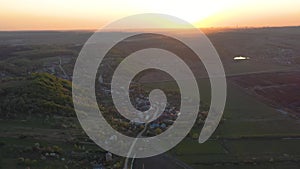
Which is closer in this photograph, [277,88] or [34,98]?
[34,98]

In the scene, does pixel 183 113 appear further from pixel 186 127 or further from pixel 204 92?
pixel 204 92

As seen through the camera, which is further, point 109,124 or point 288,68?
point 288,68

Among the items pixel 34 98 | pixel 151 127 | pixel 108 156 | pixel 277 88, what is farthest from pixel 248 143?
pixel 277 88

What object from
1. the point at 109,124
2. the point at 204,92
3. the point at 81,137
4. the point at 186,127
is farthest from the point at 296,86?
the point at 81,137

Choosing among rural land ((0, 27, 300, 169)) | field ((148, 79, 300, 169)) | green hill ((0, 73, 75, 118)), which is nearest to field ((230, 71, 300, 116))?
rural land ((0, 27, 300, 169))

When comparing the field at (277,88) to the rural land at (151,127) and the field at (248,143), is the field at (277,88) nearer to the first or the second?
the rural land at (151,127)

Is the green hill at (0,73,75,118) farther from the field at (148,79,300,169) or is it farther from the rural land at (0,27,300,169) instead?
the field at (148,79,300,169)

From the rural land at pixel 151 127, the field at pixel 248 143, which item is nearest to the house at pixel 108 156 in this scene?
the rural land at pixel 151 127

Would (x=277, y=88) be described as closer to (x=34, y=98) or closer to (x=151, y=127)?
(x=151, y=127)
